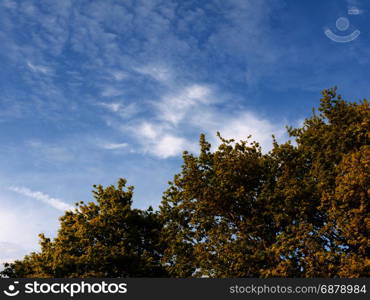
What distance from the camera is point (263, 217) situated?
3048cm

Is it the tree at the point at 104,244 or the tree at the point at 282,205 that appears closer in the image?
the tree at the point at 282,205

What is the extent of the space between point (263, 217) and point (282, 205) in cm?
204

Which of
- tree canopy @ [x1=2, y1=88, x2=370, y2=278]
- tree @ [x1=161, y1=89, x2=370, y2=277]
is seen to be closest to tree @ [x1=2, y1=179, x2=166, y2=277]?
tree canopy @ [x1=2, y1=88, x2=370, y2=278]

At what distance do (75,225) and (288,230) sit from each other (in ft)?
64.5

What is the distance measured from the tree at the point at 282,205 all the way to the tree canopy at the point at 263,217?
7cm

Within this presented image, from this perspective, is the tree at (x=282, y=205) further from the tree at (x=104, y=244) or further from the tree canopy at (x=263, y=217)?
the tree at (x=104, y=244)

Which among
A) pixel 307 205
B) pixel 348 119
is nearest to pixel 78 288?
pixel 307 205

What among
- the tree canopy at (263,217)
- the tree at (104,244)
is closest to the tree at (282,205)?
the tree canopy at (263,217)

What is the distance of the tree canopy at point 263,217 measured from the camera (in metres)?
26.2

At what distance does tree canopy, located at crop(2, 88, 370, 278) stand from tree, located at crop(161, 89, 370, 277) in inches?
2.9

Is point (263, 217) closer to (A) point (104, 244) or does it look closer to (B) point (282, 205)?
(B) point (282, 205)

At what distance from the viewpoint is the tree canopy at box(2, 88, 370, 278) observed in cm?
2616

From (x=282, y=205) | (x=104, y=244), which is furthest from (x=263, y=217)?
(x=104, y=244)

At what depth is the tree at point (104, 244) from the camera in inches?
1380
